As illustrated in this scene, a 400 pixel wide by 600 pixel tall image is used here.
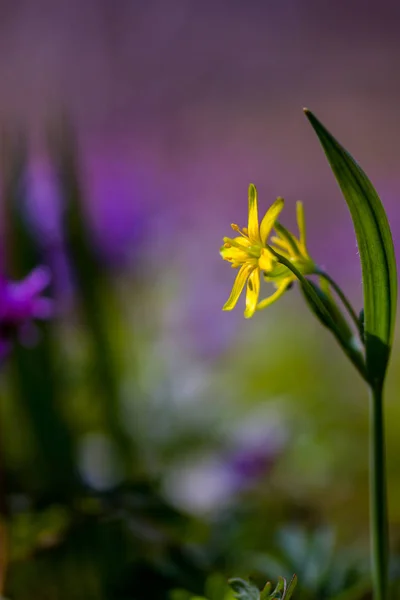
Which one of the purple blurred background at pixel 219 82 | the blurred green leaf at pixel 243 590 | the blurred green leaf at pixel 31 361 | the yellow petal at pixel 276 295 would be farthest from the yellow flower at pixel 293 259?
the purple blurred background at pixel 219 82

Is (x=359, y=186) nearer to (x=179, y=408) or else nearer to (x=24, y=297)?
(x=24, y=297)

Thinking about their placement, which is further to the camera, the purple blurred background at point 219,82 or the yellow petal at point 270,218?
the purple blurred background at point 219,82

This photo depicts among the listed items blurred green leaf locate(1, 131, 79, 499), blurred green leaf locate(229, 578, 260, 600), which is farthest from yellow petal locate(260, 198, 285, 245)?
blurred green leaf locate(1, 131, 79, 499)

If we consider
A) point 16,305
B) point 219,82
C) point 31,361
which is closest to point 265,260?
point 16,305

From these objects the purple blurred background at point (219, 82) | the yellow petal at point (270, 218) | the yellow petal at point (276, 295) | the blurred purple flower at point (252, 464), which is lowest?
the blurred purple flower at point (252, 464)

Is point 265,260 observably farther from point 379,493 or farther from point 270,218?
point 379,493

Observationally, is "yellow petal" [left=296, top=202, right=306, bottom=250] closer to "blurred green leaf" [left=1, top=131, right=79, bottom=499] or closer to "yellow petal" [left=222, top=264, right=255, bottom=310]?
"yellow petal" [left=222, top=264, right=255, bottom=310]

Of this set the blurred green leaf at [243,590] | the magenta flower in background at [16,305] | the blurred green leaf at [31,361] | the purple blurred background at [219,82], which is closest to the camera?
the blurred green leaf at [243,590]

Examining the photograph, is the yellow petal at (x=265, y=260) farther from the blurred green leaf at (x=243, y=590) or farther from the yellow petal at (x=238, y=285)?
the blurred green leaf at (x=243, y=590)
